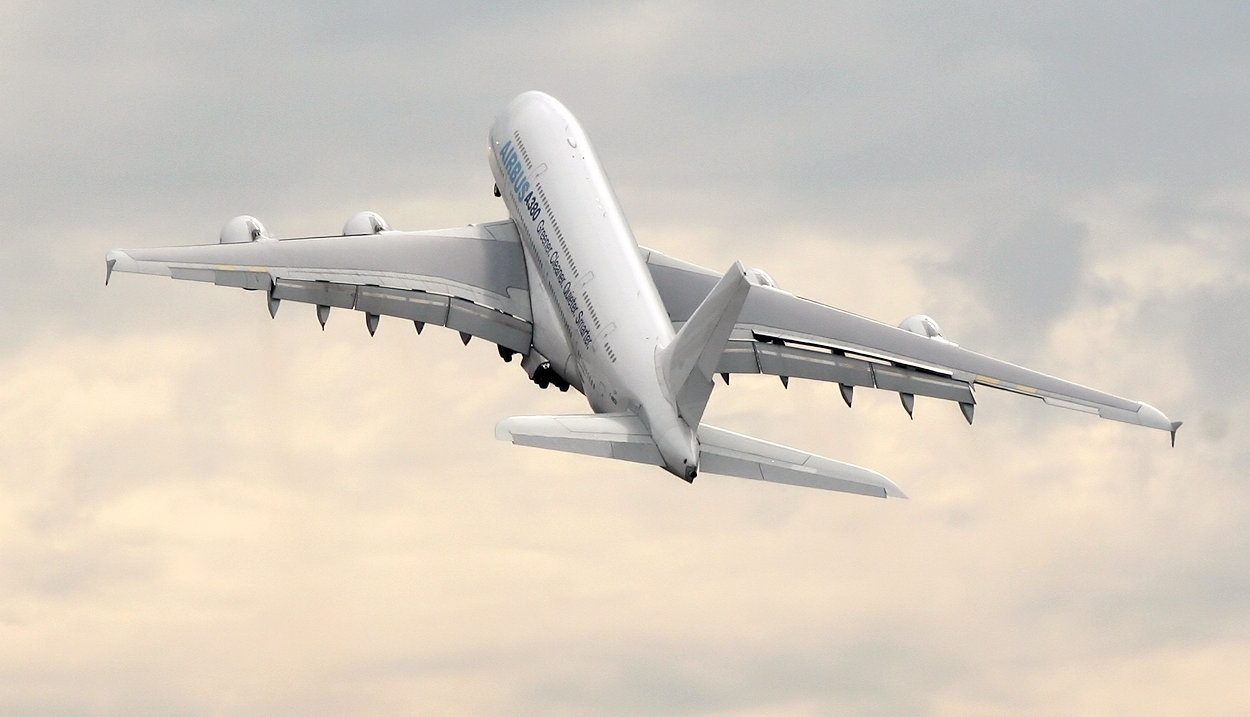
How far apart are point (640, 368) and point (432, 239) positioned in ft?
38.7

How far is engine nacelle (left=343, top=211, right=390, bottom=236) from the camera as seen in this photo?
60094 millimetres

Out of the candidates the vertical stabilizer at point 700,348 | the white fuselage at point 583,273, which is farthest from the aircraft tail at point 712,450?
the vertical stabilizer at point 700,348

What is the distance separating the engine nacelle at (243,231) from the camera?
5709 centimetres

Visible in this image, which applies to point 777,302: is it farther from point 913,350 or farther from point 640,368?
point 640,368

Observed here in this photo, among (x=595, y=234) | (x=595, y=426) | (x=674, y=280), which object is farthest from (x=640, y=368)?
(x=674, y=280)

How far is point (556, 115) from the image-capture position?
200 ft

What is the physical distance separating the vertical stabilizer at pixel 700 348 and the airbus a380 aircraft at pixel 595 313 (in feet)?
0.14

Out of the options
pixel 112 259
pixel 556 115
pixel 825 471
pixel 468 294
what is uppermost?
pixel 556 115

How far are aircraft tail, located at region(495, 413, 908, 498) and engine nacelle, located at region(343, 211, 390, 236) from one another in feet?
43.8

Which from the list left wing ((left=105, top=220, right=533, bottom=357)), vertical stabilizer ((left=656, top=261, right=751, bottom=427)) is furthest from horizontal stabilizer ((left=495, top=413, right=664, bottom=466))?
left wing ((left=105, top=220, right=533, bottom=357))

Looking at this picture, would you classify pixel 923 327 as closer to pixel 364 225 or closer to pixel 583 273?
pixel 583 273

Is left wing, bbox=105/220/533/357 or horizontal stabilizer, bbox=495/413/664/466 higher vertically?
A: left wing, bbox=105/220/533/357

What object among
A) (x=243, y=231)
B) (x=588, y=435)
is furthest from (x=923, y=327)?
(x=243, y=231)

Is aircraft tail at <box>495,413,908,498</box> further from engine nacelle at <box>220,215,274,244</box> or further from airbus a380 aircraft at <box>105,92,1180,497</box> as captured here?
engine nacelle at <box>220,215,274,244</box>
